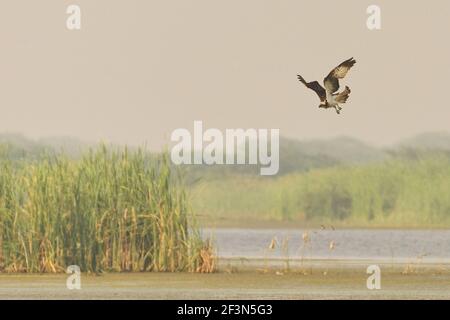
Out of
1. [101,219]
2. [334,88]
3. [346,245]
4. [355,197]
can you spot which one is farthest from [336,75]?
[355,197]

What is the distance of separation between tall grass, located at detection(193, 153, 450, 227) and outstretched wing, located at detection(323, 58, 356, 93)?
14.8 meters

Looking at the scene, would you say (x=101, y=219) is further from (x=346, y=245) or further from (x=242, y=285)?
(x=346, y=245)

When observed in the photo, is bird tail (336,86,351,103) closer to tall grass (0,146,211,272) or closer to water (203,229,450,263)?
tall grass (0,146,211,272)

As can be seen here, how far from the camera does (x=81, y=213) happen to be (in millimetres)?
19453

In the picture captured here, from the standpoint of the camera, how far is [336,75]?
18328mm

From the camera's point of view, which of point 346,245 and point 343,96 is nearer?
point 343,96

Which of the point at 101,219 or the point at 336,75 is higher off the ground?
the point at 336,75

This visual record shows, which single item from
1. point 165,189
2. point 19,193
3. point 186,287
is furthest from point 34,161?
point 186,287

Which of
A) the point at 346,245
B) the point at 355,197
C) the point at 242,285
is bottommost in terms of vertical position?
the point at 242,285

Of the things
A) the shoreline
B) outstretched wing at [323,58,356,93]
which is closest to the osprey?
outstretched wing at [323,58,356,93]

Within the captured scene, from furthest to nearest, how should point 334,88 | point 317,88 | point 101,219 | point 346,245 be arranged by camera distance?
point 346,245 → point 101,219 → point 317,88 → point 334,88

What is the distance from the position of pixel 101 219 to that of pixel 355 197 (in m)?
15.3

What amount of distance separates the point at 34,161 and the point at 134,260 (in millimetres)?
2070
